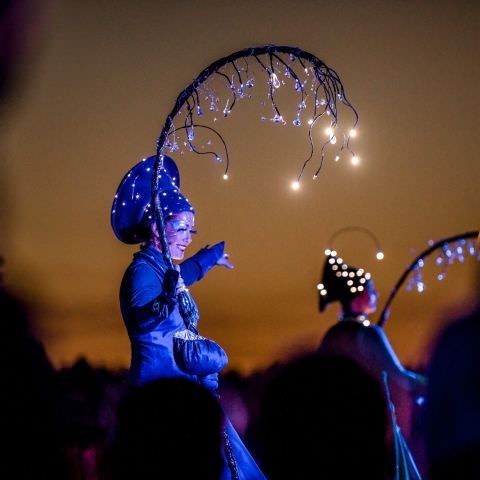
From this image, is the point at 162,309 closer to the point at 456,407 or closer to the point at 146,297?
the point at 146,297

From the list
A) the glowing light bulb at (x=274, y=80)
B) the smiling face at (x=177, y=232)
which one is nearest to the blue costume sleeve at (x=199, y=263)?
the smiling face at (x=177, y=232)

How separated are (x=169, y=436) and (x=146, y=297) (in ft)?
5.90

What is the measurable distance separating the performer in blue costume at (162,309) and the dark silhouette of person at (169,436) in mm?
1608

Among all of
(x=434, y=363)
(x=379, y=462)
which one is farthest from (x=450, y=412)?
(x=379, y=462)

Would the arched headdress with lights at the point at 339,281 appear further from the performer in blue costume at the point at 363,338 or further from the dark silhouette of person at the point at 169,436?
the dark silhouette of person at the point at 169,436

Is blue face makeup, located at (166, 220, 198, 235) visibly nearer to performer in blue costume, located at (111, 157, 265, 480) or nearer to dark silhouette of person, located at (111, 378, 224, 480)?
performer in blue costume, located at (111, 157, 265, 480)

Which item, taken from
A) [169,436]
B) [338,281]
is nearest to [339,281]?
[338,281]

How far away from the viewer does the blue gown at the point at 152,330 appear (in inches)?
136

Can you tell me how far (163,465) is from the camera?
172cm

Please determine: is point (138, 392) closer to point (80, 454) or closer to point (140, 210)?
point (140, 210)

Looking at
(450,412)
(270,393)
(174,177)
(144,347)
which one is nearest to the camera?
(270,393)

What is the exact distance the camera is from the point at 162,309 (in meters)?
3.41

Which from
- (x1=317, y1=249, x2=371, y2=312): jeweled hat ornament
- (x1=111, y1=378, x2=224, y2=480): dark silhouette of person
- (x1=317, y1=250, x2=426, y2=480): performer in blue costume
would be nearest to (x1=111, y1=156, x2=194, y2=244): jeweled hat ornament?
(x1=317, y1=250, x2=426, y2=480): performer in blue costume

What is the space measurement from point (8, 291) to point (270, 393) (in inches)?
201
